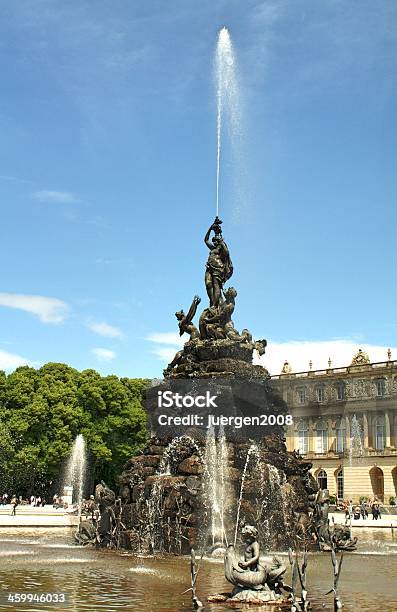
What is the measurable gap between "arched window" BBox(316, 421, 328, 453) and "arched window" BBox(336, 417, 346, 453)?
1.85 meters

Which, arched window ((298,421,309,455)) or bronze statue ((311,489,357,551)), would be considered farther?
arched window ((298,421,309,455))

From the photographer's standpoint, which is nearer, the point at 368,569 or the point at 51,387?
the point at 368,569

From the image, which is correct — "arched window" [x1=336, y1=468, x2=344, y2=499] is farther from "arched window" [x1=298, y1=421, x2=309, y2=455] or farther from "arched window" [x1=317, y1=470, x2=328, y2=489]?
"arched window" [x1=298, y1=421, x2=309, y2=455]

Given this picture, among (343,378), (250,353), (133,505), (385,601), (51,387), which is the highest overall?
(343,378)

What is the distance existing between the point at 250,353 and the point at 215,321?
199cm

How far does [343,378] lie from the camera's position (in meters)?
98.1

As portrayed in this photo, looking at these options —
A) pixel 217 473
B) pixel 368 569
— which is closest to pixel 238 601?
pixel 368 569

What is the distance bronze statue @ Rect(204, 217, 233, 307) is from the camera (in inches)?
1226

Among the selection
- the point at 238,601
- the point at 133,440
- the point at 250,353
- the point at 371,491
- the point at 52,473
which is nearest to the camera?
the point at 238,601

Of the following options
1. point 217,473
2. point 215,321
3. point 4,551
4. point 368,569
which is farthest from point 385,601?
point 215,321

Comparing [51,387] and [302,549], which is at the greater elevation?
[51,387]

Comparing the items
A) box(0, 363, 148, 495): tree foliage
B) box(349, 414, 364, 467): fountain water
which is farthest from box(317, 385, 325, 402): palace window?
box(0, 363, 148, 495): tree foliage

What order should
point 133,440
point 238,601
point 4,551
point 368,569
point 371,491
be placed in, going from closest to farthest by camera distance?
1. point 238,601
2. point 368,569
3. point 4,551
4. point 133,440
5. point 371,491

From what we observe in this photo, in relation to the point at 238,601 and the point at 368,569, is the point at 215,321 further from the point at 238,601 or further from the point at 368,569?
the point at 238,601
